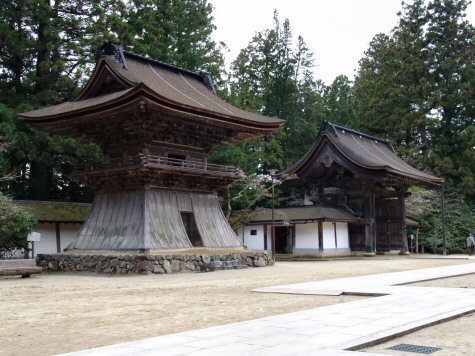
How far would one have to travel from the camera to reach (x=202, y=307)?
32.6 ft

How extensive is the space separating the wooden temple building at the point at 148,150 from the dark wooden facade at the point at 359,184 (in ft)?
29.7

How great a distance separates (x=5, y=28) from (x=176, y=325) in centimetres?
2633

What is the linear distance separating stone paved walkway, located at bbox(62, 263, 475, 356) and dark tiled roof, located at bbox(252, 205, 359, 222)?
19.2 m

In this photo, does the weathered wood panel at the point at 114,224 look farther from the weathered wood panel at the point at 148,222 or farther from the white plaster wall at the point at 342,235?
the white plaster wall at the point at 342,235

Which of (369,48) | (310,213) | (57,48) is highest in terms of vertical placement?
(369,48)

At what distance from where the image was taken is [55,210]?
2706 cm

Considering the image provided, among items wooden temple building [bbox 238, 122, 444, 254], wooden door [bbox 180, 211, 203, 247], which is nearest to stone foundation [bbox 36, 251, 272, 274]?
wooden door [bbox 180, 211, 203, 247]

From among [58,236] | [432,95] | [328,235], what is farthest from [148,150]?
[432,95]

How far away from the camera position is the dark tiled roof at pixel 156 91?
20.5m

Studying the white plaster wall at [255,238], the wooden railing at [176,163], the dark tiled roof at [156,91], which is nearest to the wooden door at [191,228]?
the wooden railing at [176,163]

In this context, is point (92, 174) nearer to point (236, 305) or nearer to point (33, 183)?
point (33, 183)

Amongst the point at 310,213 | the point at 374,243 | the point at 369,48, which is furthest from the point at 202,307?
Result: the point at 369,48

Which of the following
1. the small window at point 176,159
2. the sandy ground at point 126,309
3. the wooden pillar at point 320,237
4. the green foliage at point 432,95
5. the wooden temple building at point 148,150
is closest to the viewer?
the sandy ground at point 126,309

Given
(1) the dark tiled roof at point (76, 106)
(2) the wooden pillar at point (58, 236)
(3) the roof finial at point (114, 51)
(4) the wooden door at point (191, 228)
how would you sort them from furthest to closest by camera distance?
(2) the wooden pillar at point (58, 236) < (4) the wooden door at point (191, 228) < (3) the roof finial at point (114, 51) < (1) the dark tiled roof at point (76, 106)
